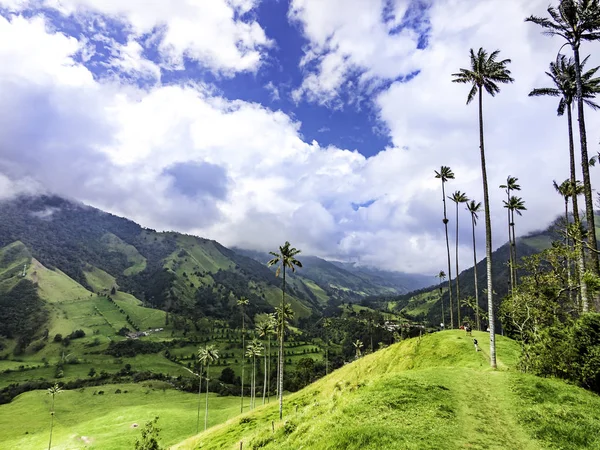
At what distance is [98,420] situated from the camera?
454 ft

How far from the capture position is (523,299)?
48781mm

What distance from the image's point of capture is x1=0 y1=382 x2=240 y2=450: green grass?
4417 inches

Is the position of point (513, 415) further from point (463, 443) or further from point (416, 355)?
point (416, 355)

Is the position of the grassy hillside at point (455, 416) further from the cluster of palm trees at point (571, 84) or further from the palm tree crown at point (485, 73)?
the palm tree crown at point (485, 73)

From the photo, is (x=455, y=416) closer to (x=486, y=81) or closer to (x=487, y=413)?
(x=487, y=413)

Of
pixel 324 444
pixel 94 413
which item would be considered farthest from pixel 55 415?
pixel 324 444

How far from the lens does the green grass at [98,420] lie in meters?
112

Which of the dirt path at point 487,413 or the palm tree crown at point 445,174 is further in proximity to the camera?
the palm tree crown at point 445,174

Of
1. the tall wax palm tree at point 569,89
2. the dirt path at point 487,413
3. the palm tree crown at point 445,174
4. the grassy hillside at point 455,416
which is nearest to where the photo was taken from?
the grassy hillside at point 455,416

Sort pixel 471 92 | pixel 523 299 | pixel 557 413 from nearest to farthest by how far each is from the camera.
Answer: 1. pixel 557 413
2. pixel 471 92
3. pixel 523 299

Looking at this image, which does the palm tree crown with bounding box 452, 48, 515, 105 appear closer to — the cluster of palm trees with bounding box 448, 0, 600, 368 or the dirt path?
the cluster of palm trees with bounding box 448, 0, 600, 368

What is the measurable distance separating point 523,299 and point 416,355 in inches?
836

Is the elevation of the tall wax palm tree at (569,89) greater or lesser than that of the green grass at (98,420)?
greater

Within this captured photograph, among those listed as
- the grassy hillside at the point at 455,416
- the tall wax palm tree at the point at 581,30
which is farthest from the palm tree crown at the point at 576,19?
the grassy hillside at the point at 455,416
